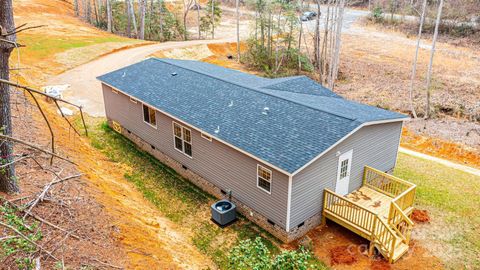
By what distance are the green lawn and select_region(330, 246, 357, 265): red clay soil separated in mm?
2938

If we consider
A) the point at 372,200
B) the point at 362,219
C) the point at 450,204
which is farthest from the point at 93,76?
the point at 450,204

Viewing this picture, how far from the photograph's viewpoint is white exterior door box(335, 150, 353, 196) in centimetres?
1264

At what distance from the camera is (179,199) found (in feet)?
47.4

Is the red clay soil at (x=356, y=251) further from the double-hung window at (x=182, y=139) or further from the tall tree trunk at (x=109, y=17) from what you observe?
the tall tree trunk at (x=109, y=17)

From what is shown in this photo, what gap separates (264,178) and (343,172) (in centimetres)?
307

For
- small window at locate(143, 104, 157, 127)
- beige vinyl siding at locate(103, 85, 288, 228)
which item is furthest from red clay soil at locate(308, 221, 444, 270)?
small window at locate(143, 104, 157, 127)

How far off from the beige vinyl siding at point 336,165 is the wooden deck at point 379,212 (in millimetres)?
413

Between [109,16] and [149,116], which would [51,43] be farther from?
[149,116]

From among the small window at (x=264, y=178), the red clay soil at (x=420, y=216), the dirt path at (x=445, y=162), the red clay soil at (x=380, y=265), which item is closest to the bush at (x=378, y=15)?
the dirt path at (x=445, y=162)

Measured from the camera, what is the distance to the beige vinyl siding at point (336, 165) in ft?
38.1

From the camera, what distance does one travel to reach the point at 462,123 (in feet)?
76.1

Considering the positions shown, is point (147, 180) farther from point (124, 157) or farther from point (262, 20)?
point (262, 20)

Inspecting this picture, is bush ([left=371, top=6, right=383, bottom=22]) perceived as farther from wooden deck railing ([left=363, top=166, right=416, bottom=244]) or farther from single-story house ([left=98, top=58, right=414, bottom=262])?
wooden deck railing ([left=363, top=166, right=416, bottom=244])

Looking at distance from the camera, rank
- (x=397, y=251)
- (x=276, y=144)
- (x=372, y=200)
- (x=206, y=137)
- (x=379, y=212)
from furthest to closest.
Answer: (x=206, y=137), (x=372, y=200), (x=379, y=212), (x=276, y=144), (x=397, y=251)
